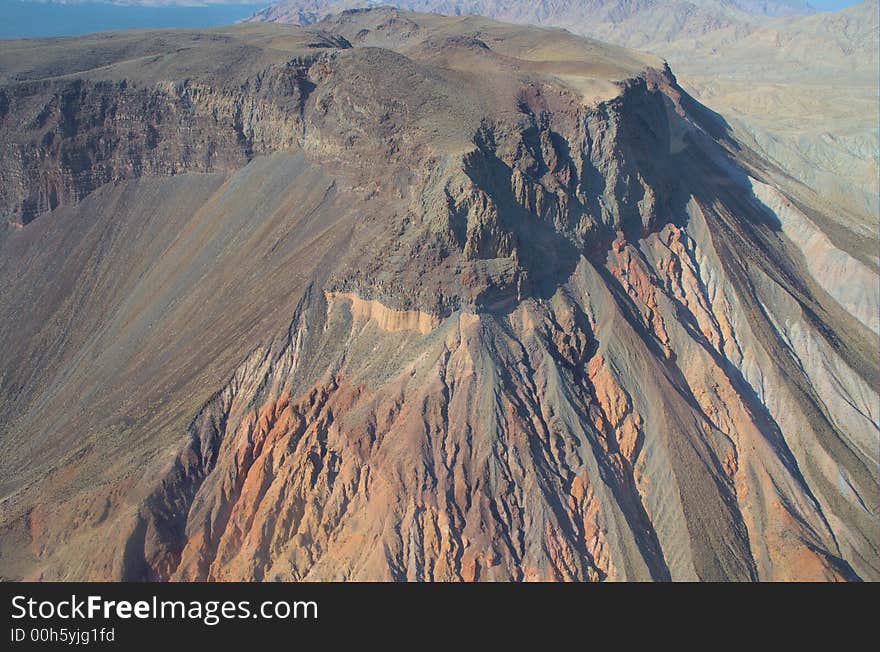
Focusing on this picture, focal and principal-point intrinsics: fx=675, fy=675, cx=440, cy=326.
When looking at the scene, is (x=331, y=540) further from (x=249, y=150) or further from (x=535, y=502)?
(x=249, y=150)

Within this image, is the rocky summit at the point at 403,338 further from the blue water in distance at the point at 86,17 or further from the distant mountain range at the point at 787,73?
the blue water in distance at the point at 86,17

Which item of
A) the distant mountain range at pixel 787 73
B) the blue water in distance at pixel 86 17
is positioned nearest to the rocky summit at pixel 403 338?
the distant mountain range at pixel 787 73

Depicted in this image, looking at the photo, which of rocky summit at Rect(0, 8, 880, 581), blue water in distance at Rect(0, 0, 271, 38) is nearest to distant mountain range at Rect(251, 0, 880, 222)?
blue water in distance at Rect(0, 0, 271, 38)

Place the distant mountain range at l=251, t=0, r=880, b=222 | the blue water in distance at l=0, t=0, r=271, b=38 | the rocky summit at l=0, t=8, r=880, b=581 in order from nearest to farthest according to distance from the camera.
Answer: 1. the rocky summit at l=0, t=8, r=880, b=581
2. the distant mountain range at l=251, t=0, r=880, b=222
3. the blue water in distance at l=0, t=0, r=271, b=38

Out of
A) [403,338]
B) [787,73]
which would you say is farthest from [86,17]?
[403,338]

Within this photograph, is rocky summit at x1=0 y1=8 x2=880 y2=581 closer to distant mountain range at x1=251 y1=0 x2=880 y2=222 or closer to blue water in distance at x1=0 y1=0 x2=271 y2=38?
distant mountain range at x1=251 y1=0 x2=880 y2=222

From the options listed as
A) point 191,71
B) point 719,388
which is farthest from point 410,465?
point 191,71
